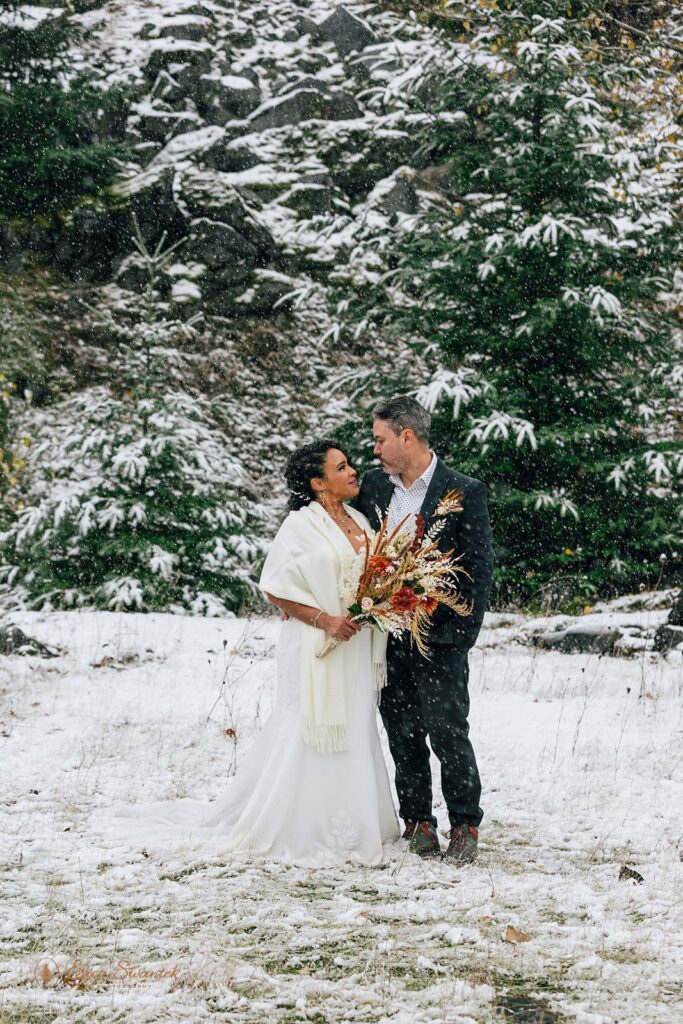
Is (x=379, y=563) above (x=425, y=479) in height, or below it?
below

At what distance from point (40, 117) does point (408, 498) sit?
14142 mm

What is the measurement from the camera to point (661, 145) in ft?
36.4

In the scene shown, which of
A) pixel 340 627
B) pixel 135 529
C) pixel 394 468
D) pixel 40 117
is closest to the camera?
pixel 340 627

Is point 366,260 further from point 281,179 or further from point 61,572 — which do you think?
point 61,572

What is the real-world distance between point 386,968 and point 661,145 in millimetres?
10371

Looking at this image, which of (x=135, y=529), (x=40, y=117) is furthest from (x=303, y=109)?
(x=135, y=529)

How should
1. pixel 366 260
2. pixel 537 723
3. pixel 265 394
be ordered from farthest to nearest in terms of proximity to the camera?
pixel 366 260, pixel 265 394, pixel 537 723

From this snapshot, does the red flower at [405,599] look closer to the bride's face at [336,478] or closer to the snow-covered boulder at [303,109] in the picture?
the bride's face at [336,478]

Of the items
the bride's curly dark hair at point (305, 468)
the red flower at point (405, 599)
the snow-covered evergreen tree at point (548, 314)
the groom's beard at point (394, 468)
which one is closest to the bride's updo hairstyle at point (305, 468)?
the bride's curly dark hair at point (305, 468)

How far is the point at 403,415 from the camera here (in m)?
4.75

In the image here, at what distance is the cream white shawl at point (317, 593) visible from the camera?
475 centimetres

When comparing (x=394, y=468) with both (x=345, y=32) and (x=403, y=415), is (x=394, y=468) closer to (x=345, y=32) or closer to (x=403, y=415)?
(x=403, y=415)

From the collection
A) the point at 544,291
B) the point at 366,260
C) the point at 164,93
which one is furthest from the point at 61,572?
the point at 164,93

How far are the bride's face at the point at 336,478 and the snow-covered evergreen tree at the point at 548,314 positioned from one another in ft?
18.5
